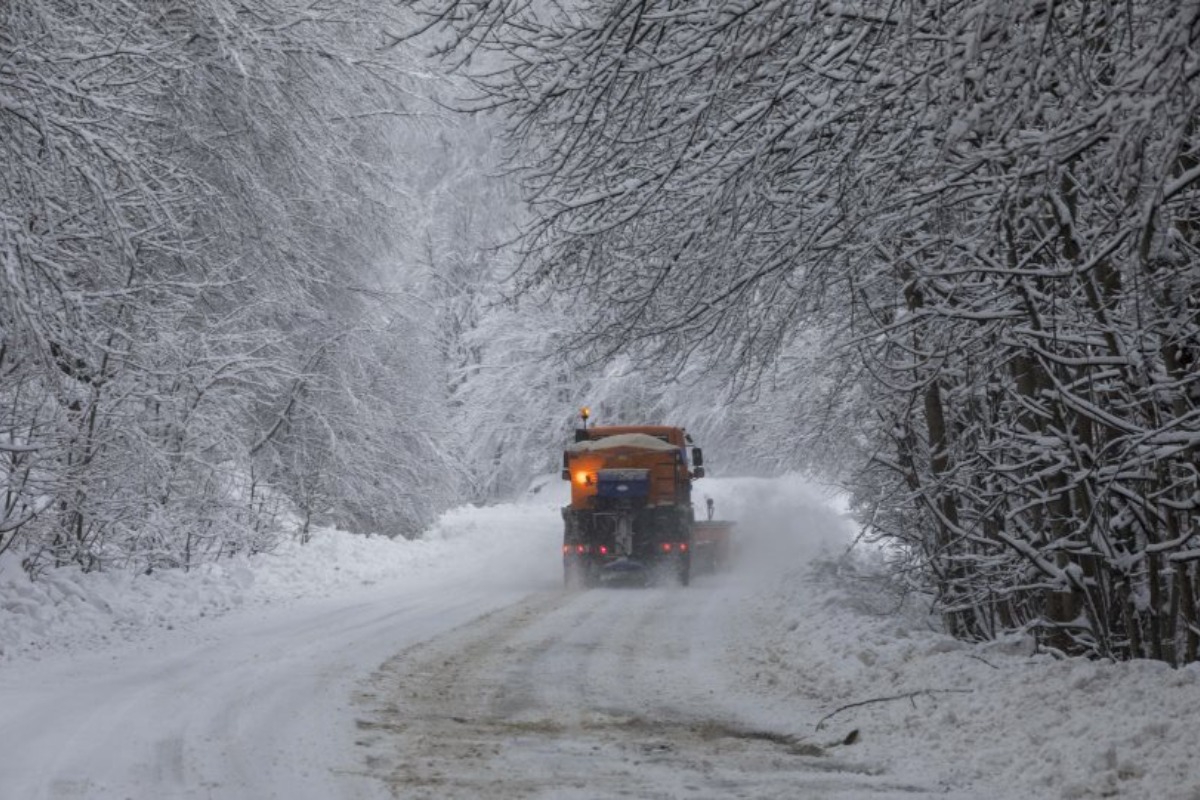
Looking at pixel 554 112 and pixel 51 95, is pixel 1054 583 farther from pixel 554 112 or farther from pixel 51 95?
pixel 51 95

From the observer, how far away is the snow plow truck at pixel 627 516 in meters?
21.0

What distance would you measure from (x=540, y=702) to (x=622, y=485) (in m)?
12.5

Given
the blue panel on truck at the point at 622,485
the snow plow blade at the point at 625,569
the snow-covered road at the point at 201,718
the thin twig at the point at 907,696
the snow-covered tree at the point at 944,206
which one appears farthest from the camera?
the blue panel on truck at the point at 622,485

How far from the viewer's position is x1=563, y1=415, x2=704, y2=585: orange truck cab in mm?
21016

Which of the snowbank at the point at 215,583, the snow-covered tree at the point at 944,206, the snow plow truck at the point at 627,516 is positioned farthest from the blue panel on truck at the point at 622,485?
the snow-covered tree at the point at 944,206

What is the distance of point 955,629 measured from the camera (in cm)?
1234

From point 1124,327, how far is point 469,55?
12.1 feet

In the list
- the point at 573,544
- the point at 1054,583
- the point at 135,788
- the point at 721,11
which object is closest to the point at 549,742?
the point at 135,788

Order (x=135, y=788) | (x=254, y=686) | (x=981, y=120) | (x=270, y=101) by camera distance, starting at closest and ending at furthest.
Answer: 1. (x=981, y=120)
2. (x=135, y=788)
3. (x=254, y=686)
4. (x=270, y=101)

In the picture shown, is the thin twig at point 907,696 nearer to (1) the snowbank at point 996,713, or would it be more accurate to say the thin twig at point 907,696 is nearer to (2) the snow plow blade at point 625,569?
(1) the snowbank at point 996,713

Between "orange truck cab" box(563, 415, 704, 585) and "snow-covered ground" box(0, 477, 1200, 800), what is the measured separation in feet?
15.7

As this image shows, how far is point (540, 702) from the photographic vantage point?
8953 mm

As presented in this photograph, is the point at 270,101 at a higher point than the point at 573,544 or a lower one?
higher

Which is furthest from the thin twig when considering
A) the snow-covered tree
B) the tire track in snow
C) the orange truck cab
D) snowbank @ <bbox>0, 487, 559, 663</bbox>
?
the orange truck cab
